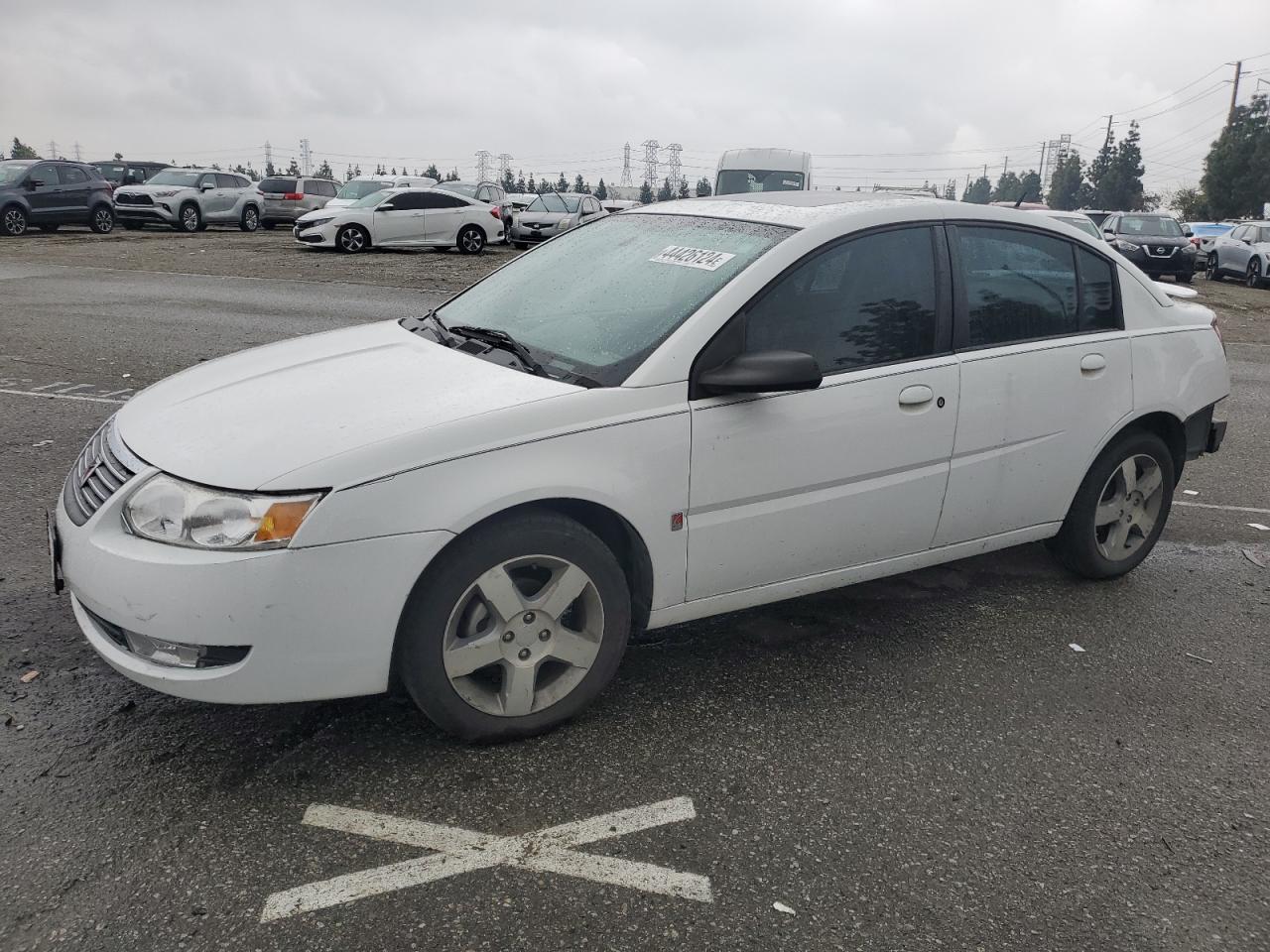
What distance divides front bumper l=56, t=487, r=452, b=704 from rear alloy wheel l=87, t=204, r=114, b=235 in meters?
26.7

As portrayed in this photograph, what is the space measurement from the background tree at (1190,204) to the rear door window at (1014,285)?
231ft

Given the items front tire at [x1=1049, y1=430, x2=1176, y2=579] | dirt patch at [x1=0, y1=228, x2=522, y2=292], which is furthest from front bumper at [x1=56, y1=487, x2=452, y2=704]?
dirt patch at [x1=0, y1=228, x2=522, y2=292]

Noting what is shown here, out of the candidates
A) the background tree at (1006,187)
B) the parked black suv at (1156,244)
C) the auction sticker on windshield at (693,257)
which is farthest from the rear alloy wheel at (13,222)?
the background tree at (1006,187)

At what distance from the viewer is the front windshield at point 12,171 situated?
956 inches

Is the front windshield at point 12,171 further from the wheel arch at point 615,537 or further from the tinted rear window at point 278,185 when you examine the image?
the wheel arch at point 615,537

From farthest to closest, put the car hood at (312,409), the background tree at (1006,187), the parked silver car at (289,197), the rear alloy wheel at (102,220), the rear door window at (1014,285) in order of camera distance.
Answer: the background tree at (1006,187) < the parked silver car at (289,197) < the rear alloy wheel at (102,220) < the rear door window at (1014,285) < the car hood at (312,409)

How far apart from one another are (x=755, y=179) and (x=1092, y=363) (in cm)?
1742

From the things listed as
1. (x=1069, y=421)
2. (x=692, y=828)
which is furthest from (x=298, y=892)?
(x=1069, y=421)

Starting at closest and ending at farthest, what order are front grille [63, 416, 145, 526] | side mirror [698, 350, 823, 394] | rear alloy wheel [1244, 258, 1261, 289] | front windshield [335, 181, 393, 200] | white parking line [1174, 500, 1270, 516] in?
front grille [63, 416, 145, 526]
side mirror [698, 350, 823, 394]
white parking line [1174, 500, 1270, 516]
front windshield [335, 181, 393, 200]
rear alloy wheel [1244, 258, 1261, 289]

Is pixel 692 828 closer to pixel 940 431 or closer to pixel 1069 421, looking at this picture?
pixel 940 431

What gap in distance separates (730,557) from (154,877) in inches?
74.2

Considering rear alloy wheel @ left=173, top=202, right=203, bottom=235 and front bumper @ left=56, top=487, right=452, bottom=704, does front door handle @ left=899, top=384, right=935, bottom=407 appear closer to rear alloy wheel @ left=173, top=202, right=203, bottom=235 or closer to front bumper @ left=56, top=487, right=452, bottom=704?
front bumper @ left=56, top=487, right=452, bottom=704

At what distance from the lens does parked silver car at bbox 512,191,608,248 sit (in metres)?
27.5

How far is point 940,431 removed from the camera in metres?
3.90
